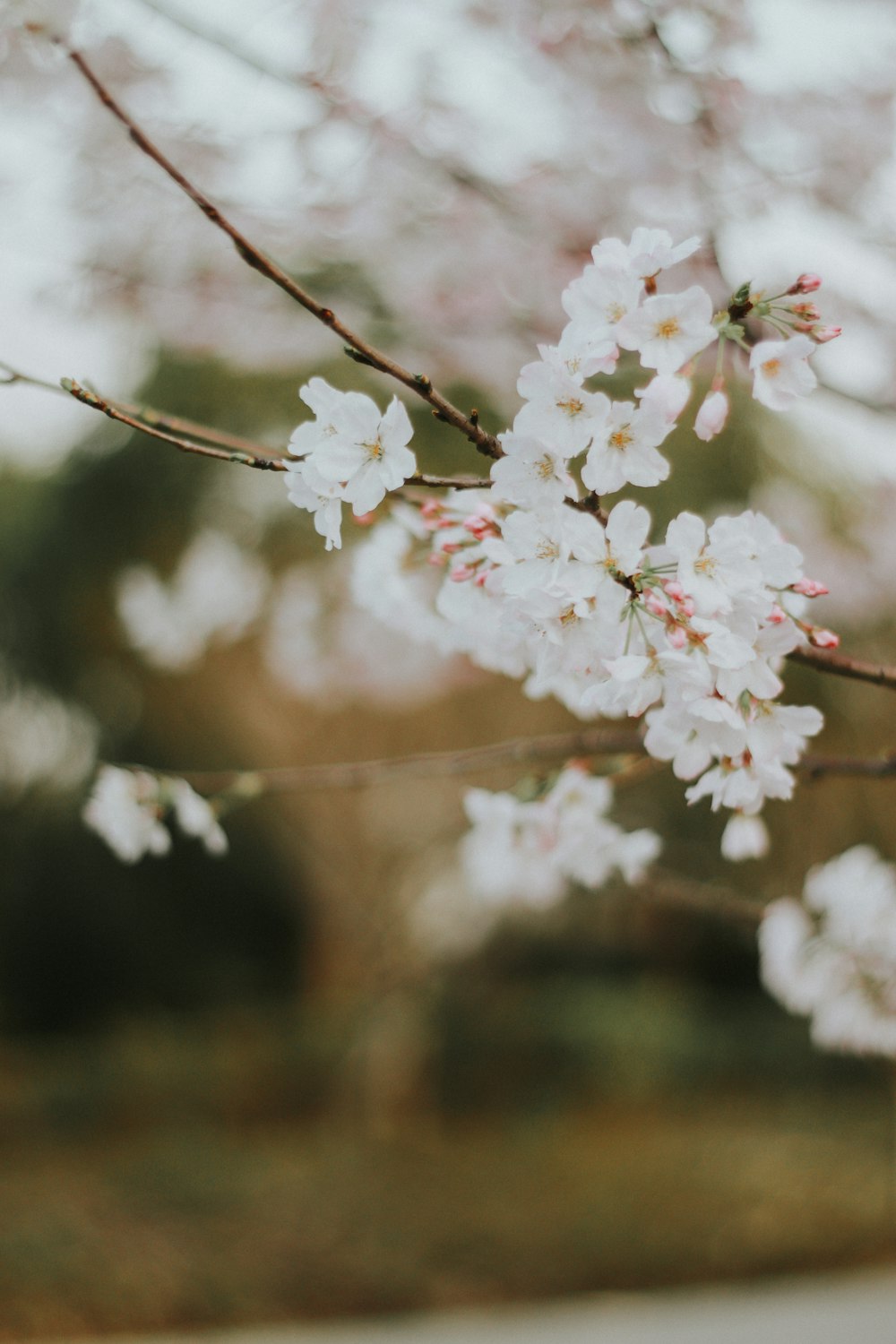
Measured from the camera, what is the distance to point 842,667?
1.06 metres

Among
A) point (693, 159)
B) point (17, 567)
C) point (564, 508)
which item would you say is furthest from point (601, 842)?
point (17, 567)

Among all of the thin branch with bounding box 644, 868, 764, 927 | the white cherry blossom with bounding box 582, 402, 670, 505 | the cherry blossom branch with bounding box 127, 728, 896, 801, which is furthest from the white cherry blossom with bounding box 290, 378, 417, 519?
the thin branch with bounding box 644, 868, 764, 927

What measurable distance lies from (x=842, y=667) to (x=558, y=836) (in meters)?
0.63

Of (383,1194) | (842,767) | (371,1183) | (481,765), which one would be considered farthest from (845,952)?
(371,1183)

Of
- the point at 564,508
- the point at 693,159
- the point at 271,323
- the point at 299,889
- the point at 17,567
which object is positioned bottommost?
the point at 564,508

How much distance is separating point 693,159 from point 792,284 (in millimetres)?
1558

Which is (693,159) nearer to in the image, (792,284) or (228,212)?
(228,212)

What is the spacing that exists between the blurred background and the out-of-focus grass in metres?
0.03

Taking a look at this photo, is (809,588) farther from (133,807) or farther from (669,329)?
(133,807)

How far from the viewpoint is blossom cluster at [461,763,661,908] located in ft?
5.08

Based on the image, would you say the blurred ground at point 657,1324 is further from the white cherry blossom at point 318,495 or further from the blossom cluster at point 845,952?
the white cherry blossom at point 318,495

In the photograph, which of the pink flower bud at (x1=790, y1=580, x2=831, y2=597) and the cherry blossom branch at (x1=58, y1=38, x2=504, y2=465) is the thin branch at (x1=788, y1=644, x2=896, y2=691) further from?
the cherry blossom branch at (x1=58, y1=38, x2=504, y2=465)

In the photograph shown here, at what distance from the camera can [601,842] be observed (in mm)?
1625

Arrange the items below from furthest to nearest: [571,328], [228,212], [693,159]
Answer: [228,212] → [693,159] → [571,328]
